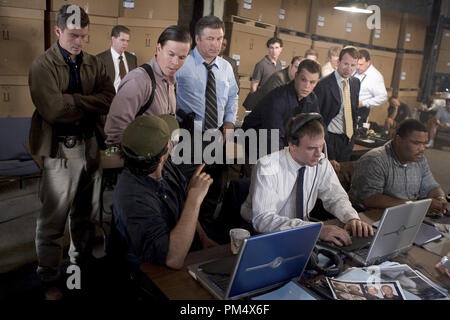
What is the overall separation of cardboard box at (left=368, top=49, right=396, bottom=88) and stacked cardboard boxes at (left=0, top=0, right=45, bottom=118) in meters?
4.08

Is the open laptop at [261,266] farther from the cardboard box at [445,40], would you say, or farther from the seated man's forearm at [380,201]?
the cardboard box at [445,40]

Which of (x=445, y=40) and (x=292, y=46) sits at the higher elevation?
(x=445, y=40)

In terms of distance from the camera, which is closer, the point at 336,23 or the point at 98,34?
the point at 98,34

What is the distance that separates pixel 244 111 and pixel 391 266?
3040 millimetres

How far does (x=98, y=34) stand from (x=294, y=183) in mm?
1852

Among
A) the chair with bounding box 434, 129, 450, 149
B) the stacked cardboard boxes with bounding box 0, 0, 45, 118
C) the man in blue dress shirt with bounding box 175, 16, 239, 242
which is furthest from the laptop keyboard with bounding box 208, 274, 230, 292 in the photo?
the chair with bounding box 434, 129, 450, 149

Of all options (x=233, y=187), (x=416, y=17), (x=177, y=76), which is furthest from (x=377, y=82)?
(x=233, y=187)

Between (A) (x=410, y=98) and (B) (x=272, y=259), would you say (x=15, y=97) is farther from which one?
(A) (x=410, y=98)

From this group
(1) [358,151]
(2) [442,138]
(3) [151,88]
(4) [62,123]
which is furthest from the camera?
(2) [442,138]

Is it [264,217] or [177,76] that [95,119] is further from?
[264,217]

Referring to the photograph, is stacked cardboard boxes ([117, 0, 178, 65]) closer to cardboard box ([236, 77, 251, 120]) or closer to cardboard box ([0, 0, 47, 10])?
cardboard box ([0, 0, 47, 10])

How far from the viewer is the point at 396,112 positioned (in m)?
5.47

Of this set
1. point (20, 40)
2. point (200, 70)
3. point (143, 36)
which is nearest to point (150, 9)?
point (143, 36)

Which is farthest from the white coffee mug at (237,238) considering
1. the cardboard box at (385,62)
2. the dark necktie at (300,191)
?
the cardboard box at (385,62)
